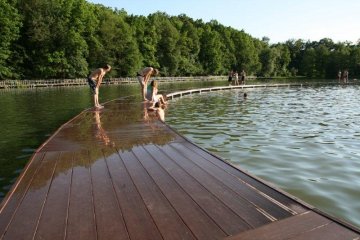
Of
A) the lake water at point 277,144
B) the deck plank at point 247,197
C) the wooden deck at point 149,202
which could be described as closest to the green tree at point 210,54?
the lake water at point 277,144

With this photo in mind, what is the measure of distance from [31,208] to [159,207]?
1.42 meters

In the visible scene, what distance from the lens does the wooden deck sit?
125 inches

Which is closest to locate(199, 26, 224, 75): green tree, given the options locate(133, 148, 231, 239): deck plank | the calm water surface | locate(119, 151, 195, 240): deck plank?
the calm water surface

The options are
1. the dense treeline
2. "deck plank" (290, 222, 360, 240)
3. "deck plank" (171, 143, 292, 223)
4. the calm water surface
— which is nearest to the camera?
"deck plank" (290, 222, 360, 240)

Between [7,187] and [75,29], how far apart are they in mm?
50495

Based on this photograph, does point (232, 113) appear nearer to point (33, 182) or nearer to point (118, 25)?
point (33, 182)

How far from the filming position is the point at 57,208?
12.4ft

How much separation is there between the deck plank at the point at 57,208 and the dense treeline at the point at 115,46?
4258cm

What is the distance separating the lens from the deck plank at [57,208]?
3.20 meters

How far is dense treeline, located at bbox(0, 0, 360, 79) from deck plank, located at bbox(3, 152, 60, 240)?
4242cm

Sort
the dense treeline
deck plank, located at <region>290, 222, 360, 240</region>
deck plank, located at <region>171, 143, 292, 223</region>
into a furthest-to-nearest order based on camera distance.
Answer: the dense treeline < deck plank, located at <region>171, 143, 292, 223</region> < deck plank, located at <region>290, 222, 360, 240</region>

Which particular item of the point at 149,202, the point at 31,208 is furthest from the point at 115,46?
the point at 149,202

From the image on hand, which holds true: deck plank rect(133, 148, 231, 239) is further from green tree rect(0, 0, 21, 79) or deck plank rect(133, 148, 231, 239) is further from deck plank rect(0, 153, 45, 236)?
green tree rect(0, 0, 21, 79)

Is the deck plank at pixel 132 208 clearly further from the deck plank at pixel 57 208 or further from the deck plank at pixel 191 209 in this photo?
the deck plank at pixel 57 208
